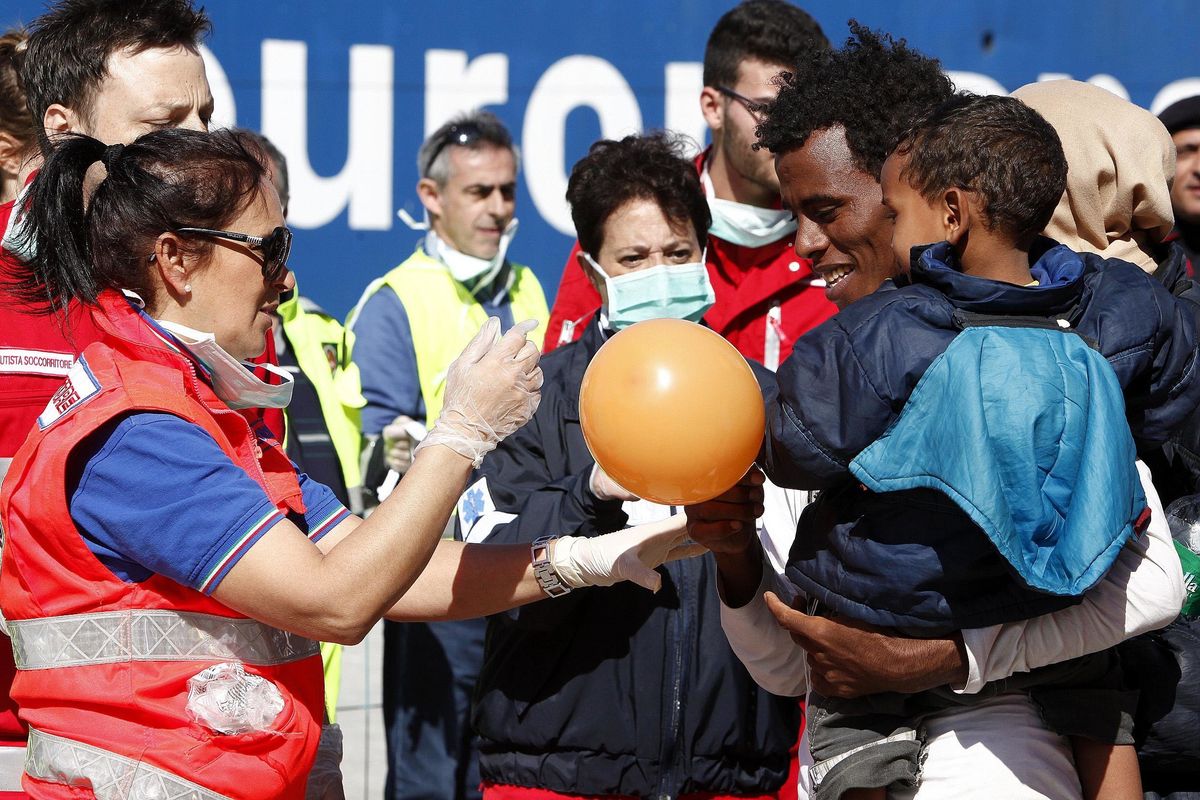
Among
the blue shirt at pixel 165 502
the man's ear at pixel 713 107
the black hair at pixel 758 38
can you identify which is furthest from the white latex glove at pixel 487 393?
the black hair at pixel 758 38

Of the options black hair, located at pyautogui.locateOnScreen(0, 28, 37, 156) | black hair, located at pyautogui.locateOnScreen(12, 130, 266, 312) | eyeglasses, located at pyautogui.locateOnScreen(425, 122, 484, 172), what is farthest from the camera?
eyeglasses, located at pyautogui.locateOnScreen(425, 122, 484, 172)

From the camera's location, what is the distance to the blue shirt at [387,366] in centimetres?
516

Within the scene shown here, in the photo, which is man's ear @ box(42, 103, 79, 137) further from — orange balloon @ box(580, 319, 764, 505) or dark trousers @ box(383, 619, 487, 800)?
dark trousers @ box(383, 619, 487, 800)

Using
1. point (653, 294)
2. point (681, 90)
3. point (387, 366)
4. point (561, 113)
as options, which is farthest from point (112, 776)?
point (681, 90)

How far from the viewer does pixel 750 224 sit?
4090 mm

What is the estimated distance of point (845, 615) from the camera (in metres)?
2.14

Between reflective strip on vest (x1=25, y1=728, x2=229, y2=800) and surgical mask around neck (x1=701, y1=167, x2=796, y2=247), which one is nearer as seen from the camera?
reflective strip on vest (x1=25, y1=728, x2=229, y2=800)

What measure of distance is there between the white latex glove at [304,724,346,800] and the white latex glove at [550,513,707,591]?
0.56 m

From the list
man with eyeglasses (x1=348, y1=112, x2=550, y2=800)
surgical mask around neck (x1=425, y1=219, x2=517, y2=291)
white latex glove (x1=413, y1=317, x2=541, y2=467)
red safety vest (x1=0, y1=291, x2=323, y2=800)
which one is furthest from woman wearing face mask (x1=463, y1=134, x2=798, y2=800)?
surgical mask around neck (x1=425, y1=219, x2=517, y2=291)

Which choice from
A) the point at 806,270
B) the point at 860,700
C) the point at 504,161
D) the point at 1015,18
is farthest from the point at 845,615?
the point at 1015,18

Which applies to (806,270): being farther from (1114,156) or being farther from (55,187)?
(55,187)

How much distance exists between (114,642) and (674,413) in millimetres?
935

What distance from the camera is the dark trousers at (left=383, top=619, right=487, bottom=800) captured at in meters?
5.00

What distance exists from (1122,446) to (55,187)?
176 cm
